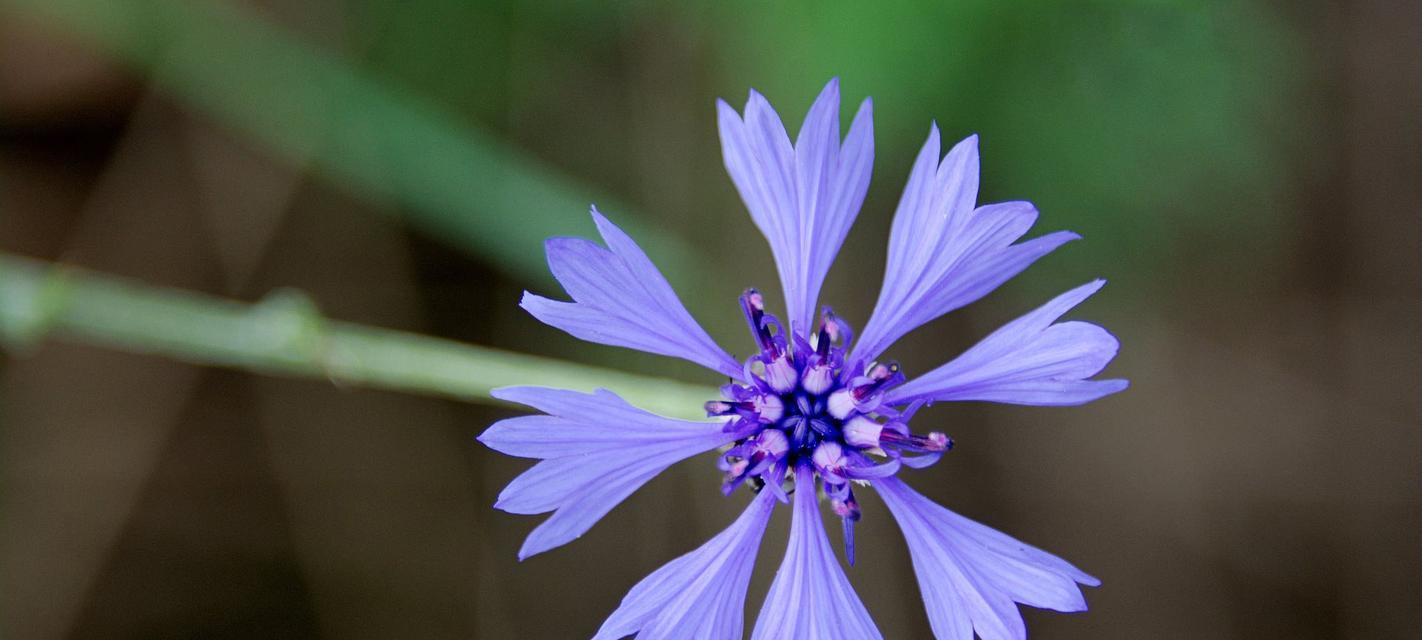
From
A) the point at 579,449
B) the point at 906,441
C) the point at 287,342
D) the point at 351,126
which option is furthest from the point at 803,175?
the point at 351,126

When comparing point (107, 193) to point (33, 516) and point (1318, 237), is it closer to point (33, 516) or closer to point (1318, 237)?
point (33, 516)

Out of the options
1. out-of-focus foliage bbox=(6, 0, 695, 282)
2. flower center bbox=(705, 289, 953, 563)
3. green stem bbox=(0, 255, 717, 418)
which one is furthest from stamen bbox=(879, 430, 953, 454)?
out-of-focus foliage bbox=(6, 0, 695, 282)

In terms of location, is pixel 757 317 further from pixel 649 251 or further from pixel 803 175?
pixel 649 251

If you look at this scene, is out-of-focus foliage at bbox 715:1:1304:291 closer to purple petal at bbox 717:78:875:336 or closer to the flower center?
purple petal at bbox 717:78:875:336

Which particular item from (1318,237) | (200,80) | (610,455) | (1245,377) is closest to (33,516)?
(200,80)

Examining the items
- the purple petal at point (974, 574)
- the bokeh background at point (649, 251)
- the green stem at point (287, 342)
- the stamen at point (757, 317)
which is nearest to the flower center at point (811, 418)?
the stamen at point (757, 317)
